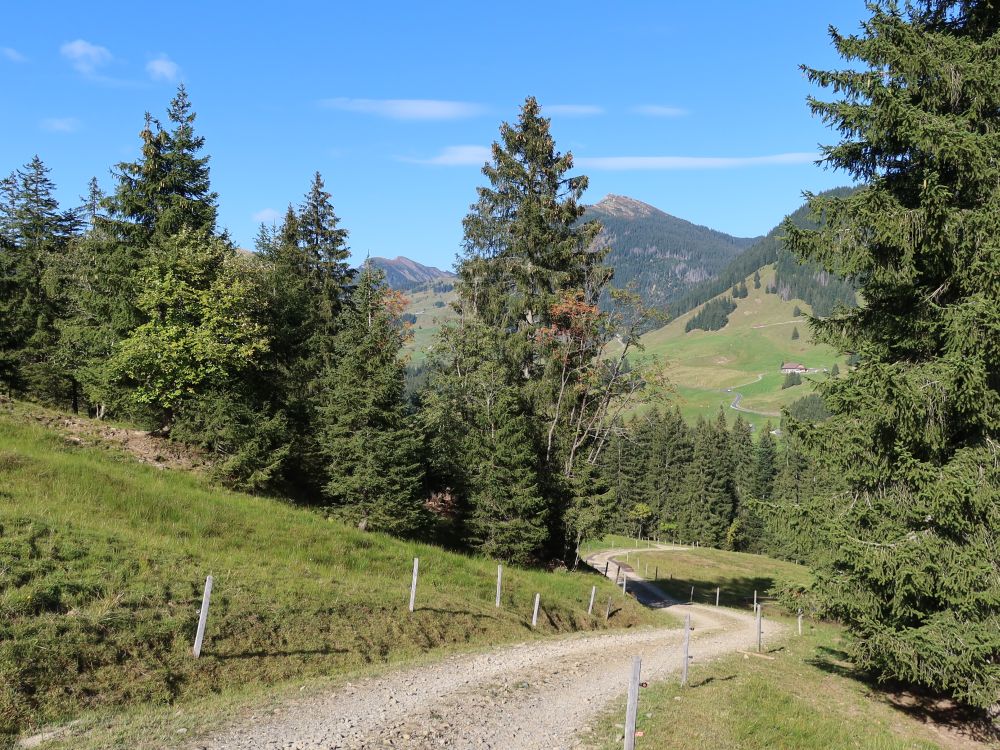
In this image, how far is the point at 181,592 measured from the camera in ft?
44.1

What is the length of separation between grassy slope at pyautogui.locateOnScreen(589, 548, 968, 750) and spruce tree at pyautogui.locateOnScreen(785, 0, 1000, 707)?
120 cm

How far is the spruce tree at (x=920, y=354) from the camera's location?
1089 cm

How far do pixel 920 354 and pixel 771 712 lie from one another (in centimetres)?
818

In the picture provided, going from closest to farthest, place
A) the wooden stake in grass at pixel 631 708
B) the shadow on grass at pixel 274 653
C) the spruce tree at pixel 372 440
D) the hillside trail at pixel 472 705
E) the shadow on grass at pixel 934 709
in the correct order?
the wooden stake in grass at pixel 631 708 < the hillside trail at pixel 472 705 < the shadow on grass at pixel 934 709 < the shadow on grass at pixel 274 653 < the spruce tree at pixel 372 440

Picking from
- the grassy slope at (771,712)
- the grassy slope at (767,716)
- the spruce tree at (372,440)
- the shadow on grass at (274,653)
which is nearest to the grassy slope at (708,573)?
the spruce tree at (372,440)

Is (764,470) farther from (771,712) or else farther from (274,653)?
(274,653)

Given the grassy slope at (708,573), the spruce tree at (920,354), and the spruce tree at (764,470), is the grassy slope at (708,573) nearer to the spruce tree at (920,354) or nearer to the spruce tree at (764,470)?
the spruce tree at (764,470)

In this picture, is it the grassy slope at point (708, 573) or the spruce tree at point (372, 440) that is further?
the grassy slope at point (708, 573)

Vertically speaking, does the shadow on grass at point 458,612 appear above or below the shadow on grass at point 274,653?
below

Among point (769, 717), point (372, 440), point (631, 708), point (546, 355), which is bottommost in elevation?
point (769, 717)

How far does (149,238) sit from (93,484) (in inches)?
564

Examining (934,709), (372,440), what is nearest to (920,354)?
(934,709)

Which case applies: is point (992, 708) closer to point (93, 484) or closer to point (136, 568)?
point (136, 568)

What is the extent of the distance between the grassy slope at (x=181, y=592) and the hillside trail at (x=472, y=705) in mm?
1653
